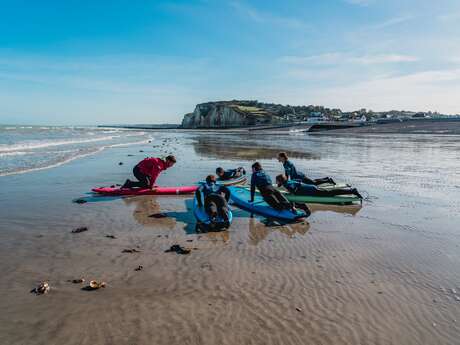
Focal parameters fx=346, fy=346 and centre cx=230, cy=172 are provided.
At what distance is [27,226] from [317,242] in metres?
7.27

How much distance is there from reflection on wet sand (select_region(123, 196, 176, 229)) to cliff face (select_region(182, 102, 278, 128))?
124281 millimetres

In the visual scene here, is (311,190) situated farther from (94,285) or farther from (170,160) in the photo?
(94,285)

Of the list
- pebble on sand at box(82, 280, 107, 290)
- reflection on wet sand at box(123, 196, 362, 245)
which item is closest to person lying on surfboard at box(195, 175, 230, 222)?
reflection on wet sand at box(123, 196, 362, 245)

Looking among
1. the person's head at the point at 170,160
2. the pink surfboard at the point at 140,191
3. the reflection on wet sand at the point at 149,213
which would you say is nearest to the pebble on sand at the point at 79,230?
the reflection on wet sand at the point at 149,213

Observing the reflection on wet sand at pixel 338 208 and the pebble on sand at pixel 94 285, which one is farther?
the reflection on wet sand at pixel 338 208

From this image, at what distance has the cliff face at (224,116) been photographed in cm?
13738

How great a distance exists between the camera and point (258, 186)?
1024cm

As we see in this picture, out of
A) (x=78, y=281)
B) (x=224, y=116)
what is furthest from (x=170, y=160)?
(x=224, y=116)

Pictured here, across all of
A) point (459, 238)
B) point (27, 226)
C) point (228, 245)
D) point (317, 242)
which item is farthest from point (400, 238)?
point (27, 226)

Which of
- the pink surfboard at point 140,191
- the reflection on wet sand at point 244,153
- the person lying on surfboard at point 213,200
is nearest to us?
the person lying on surfboard at point 213,200

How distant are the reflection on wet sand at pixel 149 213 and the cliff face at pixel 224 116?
12428 cm

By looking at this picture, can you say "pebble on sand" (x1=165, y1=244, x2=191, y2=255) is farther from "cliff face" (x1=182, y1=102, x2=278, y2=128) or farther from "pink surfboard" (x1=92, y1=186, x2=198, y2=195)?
"cliff face" (x1=182, y1=102, x2=278, y2=128)

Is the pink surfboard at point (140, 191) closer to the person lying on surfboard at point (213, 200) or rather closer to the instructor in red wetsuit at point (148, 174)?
the instructor in red wetsuit at point (148, 174)

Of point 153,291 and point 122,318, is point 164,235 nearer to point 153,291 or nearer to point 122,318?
point 153,291
